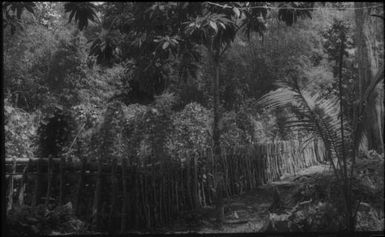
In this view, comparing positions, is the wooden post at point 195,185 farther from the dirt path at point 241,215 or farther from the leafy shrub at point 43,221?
the leafy shrub at point 43,221

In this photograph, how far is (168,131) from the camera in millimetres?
7133

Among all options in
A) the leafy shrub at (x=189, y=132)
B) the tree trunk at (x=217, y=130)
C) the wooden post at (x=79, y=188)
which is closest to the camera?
the wooden post at (x=79, y=188)

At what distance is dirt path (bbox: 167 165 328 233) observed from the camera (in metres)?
6.22

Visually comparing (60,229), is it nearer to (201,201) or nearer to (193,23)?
(201,201)

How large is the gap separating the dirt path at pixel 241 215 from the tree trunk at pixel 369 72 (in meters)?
1.59

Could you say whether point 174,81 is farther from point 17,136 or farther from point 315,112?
point 315,112

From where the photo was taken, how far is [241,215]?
22.3 ft

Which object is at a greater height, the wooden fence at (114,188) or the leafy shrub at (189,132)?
the leafy shrub at (189,132)

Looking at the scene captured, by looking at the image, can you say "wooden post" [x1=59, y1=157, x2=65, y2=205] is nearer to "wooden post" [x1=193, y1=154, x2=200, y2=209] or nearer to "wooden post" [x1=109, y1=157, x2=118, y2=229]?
"wooden post" [x1=109, y1=157, x2=118, y2=229]

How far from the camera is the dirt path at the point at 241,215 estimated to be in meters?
6.22

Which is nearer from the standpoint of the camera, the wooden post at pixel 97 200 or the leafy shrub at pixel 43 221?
the leafy shrub at pixel 43 221

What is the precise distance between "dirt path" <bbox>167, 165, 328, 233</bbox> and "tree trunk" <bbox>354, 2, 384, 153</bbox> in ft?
5.21

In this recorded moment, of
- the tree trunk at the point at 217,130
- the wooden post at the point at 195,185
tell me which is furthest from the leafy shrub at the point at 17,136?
the tree trunk at the point at 217,130

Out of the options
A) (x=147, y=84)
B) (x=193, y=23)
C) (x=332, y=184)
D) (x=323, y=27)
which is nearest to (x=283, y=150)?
(x=323, y=27)
